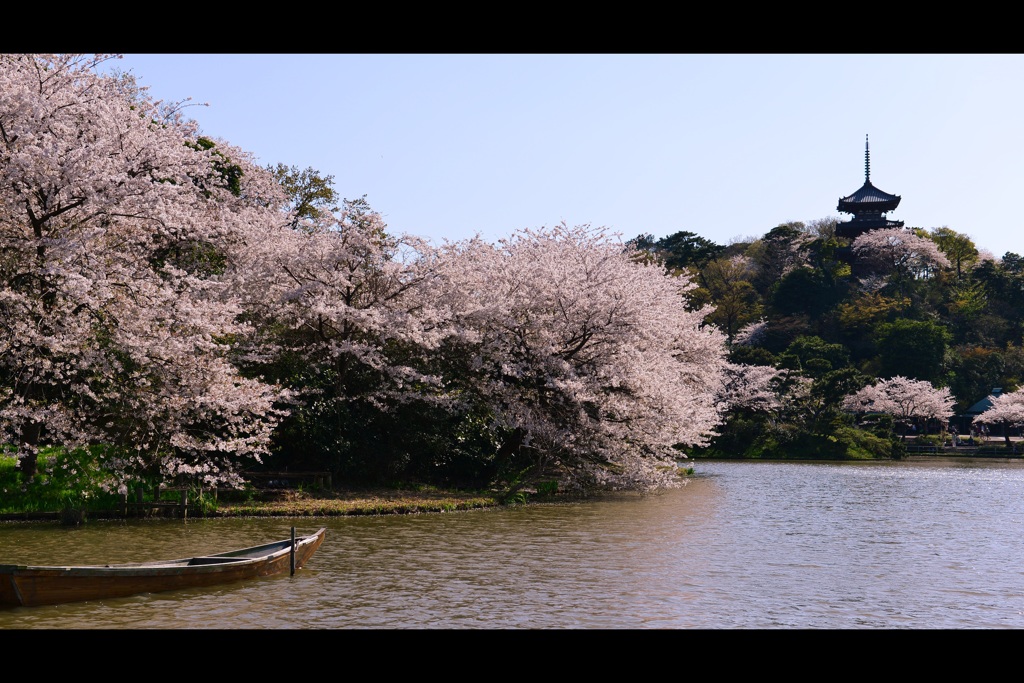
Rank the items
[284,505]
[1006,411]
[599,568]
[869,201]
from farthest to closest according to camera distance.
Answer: [869,201], [1006,411], [284,505], [599,568]

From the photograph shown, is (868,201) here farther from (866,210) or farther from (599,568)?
(599,568)

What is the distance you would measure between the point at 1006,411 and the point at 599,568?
59.4 m

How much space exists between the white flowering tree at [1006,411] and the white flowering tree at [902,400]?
9.71 ft

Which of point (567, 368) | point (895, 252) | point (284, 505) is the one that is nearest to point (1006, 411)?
point (895, 252)

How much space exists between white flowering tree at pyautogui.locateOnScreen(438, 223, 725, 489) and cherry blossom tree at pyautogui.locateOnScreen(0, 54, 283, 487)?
8585mm

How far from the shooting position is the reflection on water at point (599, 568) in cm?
1452

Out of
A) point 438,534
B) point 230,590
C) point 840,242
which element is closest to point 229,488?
point 438,534

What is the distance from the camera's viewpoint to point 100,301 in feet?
78.5

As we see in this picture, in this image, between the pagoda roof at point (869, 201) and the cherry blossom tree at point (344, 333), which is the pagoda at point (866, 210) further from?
the cherry blossom tree at point (344, 333)

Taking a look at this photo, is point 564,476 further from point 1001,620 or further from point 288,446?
point 1001,620

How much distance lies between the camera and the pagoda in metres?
103

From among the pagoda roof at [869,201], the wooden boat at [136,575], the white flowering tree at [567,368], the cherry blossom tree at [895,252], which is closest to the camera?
the wooden boat at [136,575]

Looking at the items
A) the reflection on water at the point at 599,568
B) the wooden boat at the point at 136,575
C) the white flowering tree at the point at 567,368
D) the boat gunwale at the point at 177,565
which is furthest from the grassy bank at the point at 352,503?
the wooden boat at the point at 136,575
